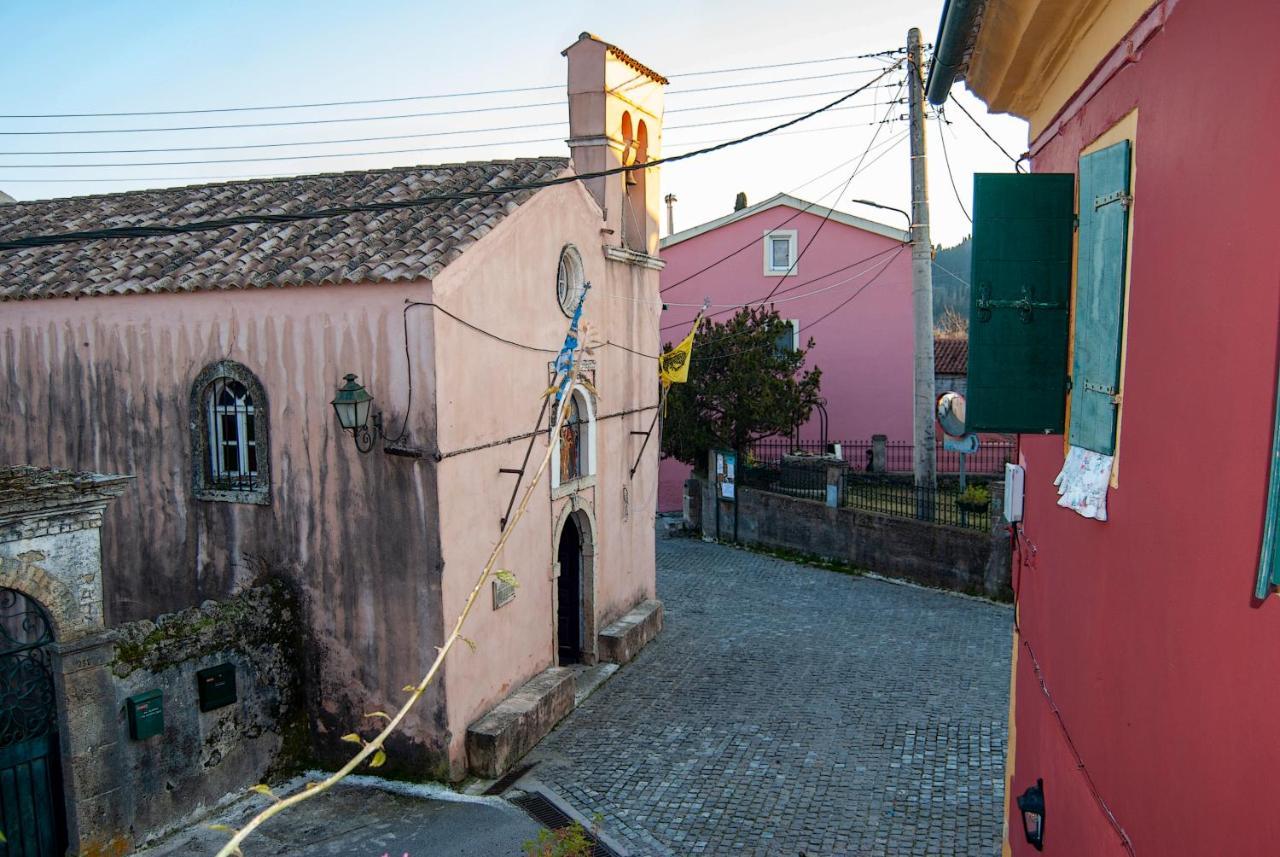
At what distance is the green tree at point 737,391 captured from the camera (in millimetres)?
22859

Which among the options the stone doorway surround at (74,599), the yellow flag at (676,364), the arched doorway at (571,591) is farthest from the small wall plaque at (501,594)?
the yellow flag at (676,364)

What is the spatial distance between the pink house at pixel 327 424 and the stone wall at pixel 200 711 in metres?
0.04

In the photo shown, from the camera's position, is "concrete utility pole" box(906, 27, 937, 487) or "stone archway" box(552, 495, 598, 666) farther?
"concrete utility pole" box(906, 27, 937, 487)

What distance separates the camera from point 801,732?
1232cm

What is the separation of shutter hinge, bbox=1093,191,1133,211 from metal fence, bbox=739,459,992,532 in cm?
1484

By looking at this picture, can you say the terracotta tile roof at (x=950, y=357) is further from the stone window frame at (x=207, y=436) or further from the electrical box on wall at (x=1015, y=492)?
the electrical box on wall at (x=1015, y=492)

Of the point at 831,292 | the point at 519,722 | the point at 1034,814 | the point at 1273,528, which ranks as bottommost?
the point at 519,722

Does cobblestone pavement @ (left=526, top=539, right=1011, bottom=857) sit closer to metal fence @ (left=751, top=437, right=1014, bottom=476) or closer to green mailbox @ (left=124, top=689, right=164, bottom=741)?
green mailbox @ (left=124, top=689, right=164, bottom=741)

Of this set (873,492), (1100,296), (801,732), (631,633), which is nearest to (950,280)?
(873,492)

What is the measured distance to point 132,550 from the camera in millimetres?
12000

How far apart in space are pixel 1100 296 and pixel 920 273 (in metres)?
15.4

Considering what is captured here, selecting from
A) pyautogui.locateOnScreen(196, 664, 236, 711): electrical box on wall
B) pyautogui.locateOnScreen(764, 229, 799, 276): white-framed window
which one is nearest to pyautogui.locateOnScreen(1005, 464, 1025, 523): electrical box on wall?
pyautogui.locateOnScreen(196, 664, 236, 711): electrical box on wall

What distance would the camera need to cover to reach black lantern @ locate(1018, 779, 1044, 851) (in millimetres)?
5578

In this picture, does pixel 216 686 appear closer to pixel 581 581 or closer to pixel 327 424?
pixel 327 424
